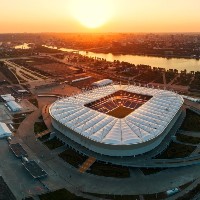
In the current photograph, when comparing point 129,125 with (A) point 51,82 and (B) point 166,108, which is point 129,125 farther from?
(A) point 51,82

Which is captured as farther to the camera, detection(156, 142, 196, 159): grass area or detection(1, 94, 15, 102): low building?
detection(1, 94, 15, 102): low building

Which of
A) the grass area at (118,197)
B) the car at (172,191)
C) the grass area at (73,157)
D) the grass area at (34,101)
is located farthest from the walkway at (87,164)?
the grass area at (34,101)

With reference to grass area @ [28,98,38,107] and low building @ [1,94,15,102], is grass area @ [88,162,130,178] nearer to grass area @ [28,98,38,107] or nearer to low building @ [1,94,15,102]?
grass area @ [28,98,38,107]

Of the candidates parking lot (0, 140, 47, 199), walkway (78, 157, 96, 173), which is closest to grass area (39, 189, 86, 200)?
parking lot (0, 140, 47, 199)

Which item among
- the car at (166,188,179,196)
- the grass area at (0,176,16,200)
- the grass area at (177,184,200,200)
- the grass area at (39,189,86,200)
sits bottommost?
the grass area at (0,176,16,200)

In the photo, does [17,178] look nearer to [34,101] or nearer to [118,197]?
[118,197]

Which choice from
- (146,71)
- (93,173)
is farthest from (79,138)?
(146,71)
